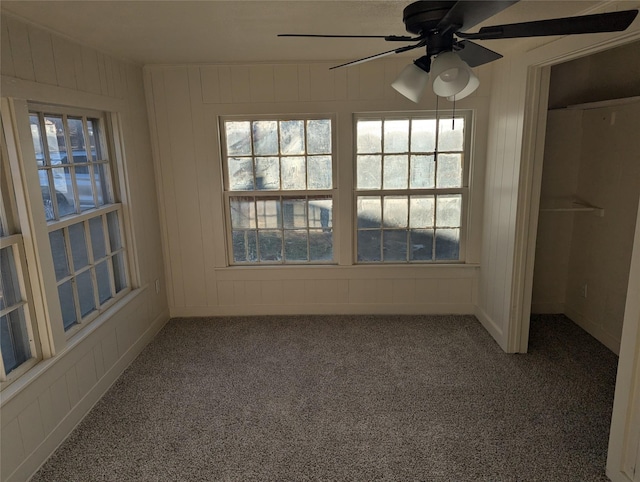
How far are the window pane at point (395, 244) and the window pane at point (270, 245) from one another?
3.47 feet

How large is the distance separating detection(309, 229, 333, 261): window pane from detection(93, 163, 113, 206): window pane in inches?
72.9

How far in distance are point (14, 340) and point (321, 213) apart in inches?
104

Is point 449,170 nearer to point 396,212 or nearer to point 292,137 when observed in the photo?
point 396,212

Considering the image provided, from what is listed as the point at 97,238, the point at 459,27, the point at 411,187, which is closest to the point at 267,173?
the point at 411,187

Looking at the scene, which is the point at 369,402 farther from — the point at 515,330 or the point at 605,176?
the point at 605,176

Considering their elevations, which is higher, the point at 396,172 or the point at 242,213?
the point at 396,172

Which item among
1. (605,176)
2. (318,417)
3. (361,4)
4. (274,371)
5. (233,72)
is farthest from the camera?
(233,72)

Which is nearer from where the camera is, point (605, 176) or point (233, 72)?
point (605, 176)

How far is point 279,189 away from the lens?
13.7ft

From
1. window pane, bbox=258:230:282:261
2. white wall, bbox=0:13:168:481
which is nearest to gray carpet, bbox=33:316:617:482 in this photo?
white wall, bbox=0:13:168:481

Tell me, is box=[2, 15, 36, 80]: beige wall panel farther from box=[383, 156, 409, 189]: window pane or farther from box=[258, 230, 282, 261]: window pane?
box=[383, 156, 409, 189]: window pane

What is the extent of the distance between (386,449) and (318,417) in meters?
0.50

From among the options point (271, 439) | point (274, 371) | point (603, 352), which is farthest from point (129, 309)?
point (603, 352)

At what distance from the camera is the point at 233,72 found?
388 centimetres
